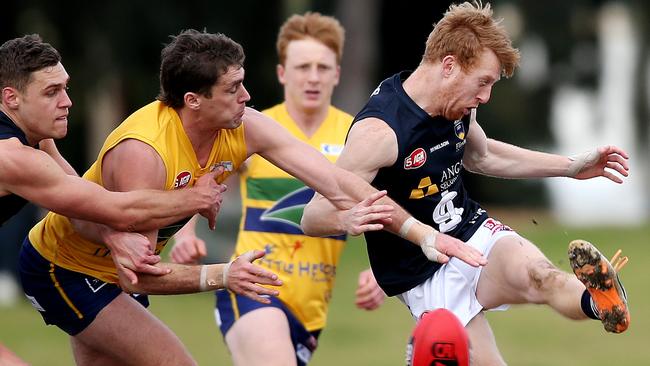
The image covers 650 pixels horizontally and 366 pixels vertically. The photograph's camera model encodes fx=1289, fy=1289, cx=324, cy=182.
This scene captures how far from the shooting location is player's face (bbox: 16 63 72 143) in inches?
244

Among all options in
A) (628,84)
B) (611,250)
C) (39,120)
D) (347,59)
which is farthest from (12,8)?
(39,120)

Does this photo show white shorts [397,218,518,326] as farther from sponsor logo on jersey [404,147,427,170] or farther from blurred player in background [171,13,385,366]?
blurred player in background [171,13,385,366]

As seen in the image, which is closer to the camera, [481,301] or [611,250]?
A: [481,301]

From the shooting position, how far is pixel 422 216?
6797mm

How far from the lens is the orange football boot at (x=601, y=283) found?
6027 mm

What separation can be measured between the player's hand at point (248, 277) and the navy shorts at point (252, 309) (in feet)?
4.36

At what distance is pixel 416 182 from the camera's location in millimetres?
6691

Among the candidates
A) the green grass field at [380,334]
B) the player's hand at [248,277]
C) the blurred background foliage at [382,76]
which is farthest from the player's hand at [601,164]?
the blurred background foliage at [382,76]

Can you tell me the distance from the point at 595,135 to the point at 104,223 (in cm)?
2240

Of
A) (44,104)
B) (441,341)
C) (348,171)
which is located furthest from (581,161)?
(44,104)

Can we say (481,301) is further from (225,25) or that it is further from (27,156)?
(225,25)

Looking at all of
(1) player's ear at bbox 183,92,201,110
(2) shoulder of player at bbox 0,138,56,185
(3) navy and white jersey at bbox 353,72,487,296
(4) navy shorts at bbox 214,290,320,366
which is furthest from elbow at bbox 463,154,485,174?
(2) shoulder of player at bbox 0,138,56,185

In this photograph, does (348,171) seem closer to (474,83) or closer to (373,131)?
(373,131)

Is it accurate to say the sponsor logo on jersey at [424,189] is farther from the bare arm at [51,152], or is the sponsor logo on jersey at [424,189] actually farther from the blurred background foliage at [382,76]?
the blurred background foliage at [382,76]
